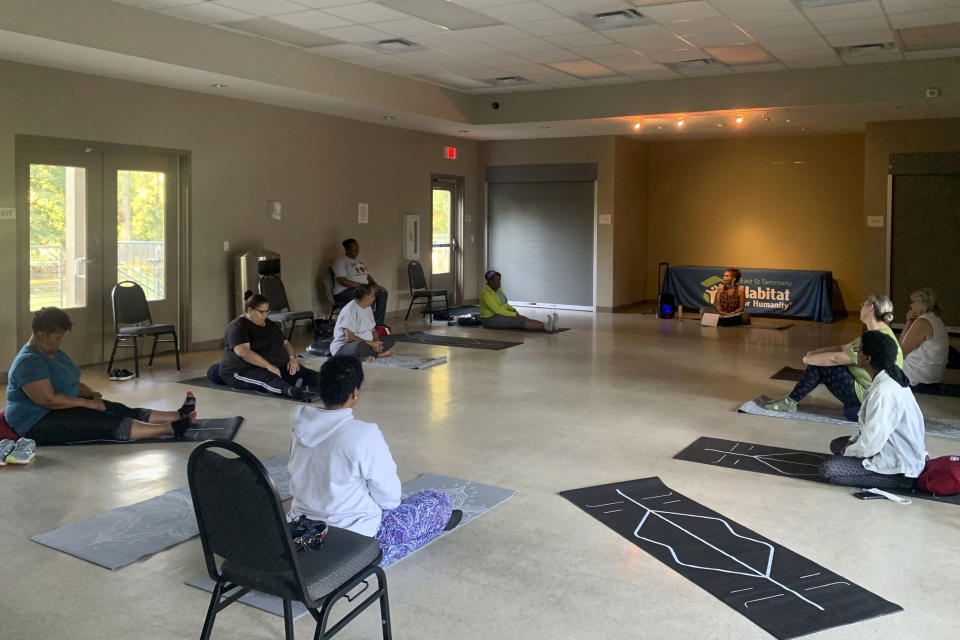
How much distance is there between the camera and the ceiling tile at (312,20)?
7469mm

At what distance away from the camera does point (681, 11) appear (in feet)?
24.2

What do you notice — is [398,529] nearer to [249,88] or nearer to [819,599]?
[819,599]

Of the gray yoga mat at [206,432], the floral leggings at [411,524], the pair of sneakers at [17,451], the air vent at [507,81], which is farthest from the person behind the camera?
the air vent at [507,81]

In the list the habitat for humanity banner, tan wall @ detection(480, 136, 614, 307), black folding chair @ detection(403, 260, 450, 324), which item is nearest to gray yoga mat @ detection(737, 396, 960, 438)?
the habitat for humanity banner

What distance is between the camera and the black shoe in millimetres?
3998

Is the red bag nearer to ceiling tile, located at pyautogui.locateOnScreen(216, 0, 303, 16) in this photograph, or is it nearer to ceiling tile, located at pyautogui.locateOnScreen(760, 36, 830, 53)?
ceiling tile, located at pyautogui.locateOnScreen(760, 36, 830, 53)

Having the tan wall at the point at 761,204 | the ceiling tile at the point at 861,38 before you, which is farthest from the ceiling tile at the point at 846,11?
the tan wall at the point at 761,204

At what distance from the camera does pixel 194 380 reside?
7730mm

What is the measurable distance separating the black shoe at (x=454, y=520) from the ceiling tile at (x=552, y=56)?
20.8 feet

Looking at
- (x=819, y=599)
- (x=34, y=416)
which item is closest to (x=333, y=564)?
(x=819, y=599)

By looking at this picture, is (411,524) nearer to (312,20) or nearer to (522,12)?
(522,12)

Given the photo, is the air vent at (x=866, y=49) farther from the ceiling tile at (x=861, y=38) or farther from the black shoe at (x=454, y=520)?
the black shoe at (x=454, y=520)

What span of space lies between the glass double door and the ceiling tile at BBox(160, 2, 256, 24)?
5.64 feet

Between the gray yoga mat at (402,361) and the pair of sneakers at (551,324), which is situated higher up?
the pair of sneakers at (551,324)
